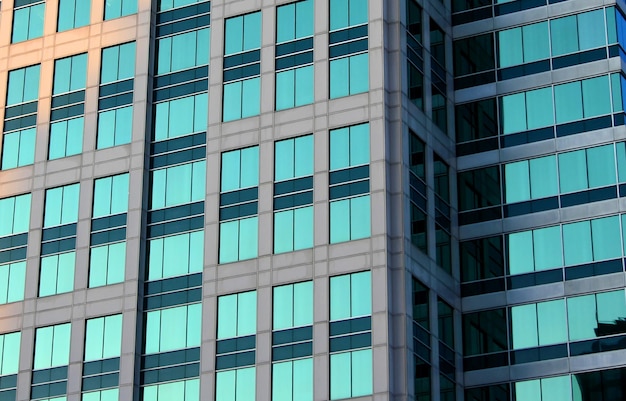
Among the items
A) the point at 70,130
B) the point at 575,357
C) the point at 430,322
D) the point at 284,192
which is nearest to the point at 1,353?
the point at 70,130

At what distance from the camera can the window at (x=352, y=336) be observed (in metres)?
60.6

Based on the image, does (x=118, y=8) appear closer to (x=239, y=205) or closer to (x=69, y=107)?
(x=69, y=107)

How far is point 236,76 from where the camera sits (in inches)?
2712

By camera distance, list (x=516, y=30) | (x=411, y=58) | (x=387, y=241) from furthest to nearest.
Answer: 1. (x=516, y=30)
2. (x=411, y=58)
3. (x=387, y=241)

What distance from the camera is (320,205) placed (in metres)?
64.2

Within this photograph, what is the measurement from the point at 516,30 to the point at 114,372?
24.4 metres

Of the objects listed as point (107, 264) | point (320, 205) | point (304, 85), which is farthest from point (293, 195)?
point (107, 264)

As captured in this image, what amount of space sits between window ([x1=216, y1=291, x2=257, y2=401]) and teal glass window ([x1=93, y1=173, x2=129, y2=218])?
7.68 metres

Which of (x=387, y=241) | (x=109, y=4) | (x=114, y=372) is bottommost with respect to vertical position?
(x=114, y=372)

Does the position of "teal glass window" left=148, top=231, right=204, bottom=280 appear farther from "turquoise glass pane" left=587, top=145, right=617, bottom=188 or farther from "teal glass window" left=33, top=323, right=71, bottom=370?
"turquoise glass pane" left=587, top=145, right=617, bottom=188

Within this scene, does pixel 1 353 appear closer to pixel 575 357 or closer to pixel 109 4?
pixel 109 4

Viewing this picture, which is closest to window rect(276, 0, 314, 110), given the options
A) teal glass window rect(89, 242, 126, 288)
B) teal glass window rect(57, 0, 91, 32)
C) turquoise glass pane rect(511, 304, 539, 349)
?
teal glass window rect(89, 242, 126, 288)

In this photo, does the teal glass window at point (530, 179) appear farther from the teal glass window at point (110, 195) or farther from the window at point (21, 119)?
the window at point (21, 119)

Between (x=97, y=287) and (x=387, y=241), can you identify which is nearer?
(x=387, y=241)
